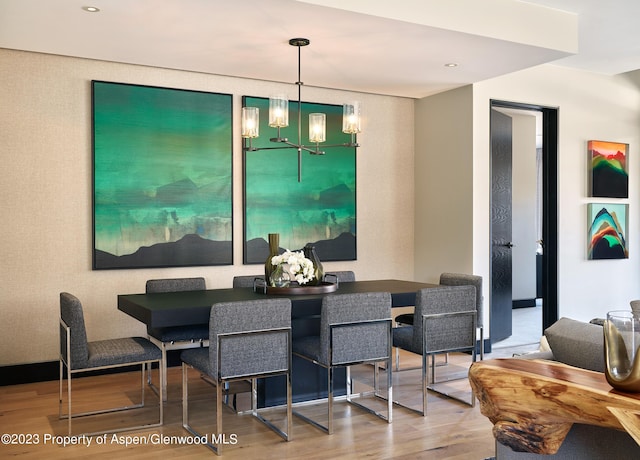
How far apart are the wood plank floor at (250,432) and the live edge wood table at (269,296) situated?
0.59ft

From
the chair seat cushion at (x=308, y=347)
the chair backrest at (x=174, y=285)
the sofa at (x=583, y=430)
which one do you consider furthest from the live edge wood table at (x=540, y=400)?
the chair backrest at (x=174, y=285)

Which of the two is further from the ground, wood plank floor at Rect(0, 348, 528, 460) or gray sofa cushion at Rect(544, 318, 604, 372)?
gray sofa cushion at Rect(544, 318, 604, 372)

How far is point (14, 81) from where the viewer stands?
4758mm

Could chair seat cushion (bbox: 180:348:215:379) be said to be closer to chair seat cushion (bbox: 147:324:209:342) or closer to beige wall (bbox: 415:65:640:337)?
chair seat cushion (bbox: 147:324:209:342)

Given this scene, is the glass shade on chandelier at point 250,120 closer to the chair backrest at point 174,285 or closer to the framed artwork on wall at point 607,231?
the chair backrest at point 174,285

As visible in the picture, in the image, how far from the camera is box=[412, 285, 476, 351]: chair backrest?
3984 mm

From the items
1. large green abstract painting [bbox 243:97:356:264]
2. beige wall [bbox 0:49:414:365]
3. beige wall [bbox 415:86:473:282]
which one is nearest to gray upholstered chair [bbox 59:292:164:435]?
beige wall [bbox 0:49:414:365]

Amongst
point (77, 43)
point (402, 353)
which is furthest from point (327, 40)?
point (402, 353)

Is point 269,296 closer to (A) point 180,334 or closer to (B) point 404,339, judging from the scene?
(A) point 180,334

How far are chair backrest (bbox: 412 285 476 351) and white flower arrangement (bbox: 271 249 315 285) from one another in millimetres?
769

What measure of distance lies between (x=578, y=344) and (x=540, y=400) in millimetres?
684

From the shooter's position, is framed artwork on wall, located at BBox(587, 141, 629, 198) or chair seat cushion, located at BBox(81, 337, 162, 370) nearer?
chair seat cushion, located at BBox(81, 337, 162, 370)

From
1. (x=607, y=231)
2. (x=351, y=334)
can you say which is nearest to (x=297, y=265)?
(x=351, y=334)

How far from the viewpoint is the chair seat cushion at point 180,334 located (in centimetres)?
445
